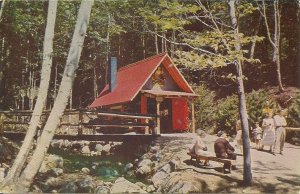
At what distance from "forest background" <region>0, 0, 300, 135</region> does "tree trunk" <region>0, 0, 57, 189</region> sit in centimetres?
161

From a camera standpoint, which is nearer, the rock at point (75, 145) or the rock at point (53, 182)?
the rock at point (53, 182)

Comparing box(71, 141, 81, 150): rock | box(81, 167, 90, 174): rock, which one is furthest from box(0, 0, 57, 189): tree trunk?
box(71, 141, 81, 150): rock

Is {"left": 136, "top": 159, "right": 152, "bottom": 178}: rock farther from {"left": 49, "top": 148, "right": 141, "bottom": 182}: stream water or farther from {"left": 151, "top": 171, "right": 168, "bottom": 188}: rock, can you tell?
{"left": 151, "top": 171, "right": 168, "bottom": 188}: rock

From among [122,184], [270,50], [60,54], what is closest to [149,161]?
[122,184]

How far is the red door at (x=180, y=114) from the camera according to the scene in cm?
1259

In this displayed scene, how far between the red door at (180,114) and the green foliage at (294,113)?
3.82 metres

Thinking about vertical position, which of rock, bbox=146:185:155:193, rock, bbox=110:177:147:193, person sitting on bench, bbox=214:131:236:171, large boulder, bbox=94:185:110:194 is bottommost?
large boulder, bbox=94:185:110:194

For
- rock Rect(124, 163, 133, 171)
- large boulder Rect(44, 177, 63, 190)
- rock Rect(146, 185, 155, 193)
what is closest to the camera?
rock Rect(146, 185, 155, 193)

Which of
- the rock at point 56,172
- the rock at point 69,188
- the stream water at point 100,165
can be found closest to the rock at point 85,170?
the stream water at point 100,165

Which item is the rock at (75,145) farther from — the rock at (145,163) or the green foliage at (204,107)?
the green foliage at (204,107)

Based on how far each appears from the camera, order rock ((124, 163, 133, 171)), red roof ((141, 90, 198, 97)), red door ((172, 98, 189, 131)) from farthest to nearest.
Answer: red door ((172, 98, 189, 131))
red roof ((141, 90, 198, 97))
rock ((124, 163, 133, 171))

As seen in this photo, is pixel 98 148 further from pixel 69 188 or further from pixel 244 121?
pixel 244 121

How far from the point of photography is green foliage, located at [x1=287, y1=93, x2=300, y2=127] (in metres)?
9.01

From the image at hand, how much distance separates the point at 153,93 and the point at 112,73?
165cm
